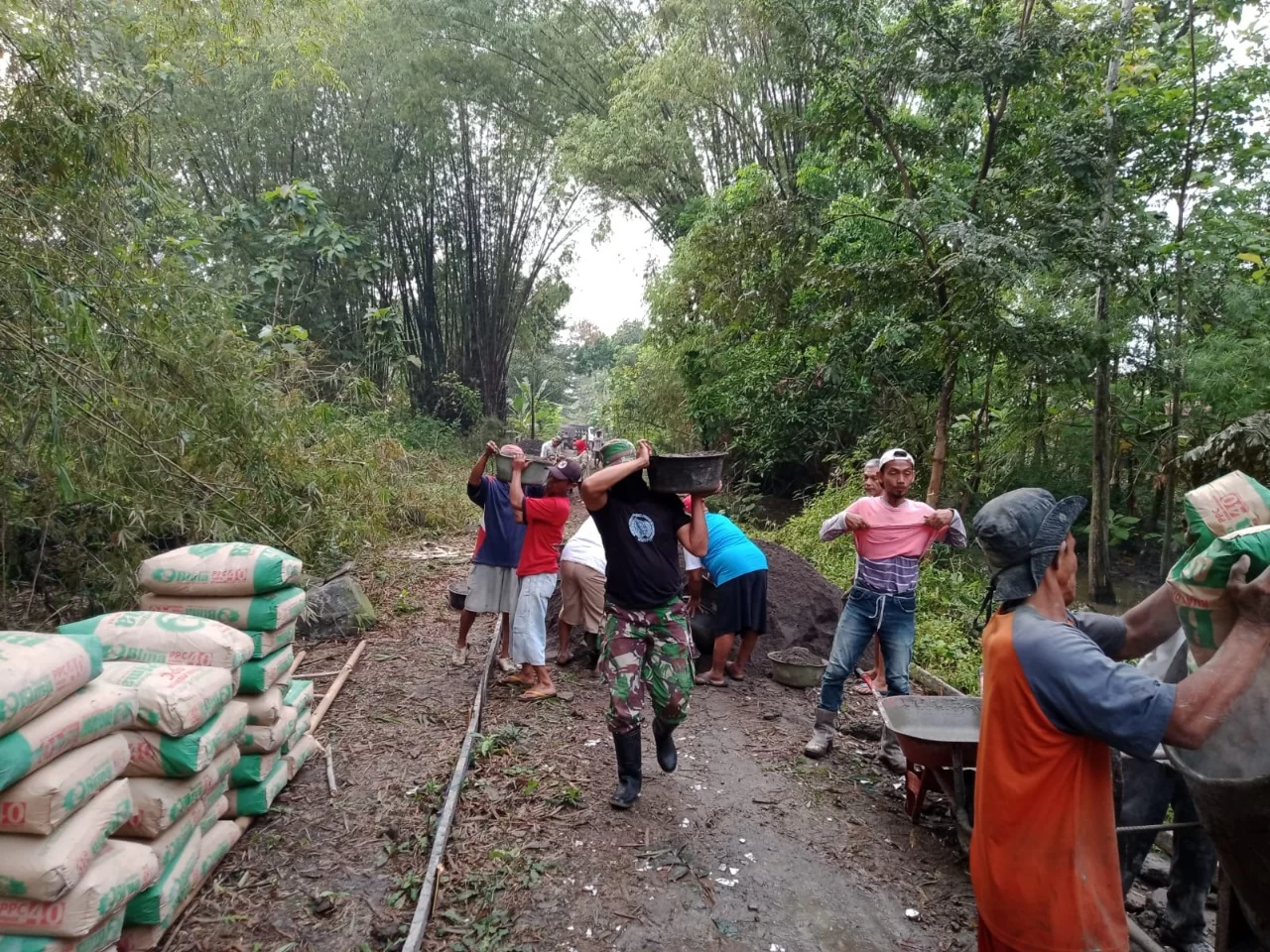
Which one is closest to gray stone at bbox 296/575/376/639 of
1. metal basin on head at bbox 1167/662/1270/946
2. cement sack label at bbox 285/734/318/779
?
cement sack label at bbox 285/734/318/779

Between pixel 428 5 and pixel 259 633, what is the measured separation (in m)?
12.6

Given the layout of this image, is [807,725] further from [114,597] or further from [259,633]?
[114,597]

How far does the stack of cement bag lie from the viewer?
1.97m

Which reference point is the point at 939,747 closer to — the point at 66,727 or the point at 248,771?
the point at 248,771

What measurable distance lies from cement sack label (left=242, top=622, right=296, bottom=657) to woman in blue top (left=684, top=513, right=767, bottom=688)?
257cm

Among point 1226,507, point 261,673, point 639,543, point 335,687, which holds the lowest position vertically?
point 335,687

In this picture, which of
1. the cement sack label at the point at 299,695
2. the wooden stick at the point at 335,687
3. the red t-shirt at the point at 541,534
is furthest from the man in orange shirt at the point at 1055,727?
the wooden stick at the point at 335,687

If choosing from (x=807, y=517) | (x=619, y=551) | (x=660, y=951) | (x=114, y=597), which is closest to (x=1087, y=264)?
(x=807, y=517)

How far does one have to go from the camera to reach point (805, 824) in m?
3.60

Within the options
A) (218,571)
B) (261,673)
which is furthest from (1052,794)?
(218,571)

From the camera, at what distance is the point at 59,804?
6.64 feet

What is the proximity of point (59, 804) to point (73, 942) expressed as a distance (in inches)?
15.6

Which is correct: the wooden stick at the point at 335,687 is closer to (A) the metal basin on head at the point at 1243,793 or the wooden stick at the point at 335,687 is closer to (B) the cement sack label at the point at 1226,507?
(A) the metal basin on head at the point at 1243,793

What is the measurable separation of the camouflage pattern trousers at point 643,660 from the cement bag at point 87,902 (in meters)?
1.83
